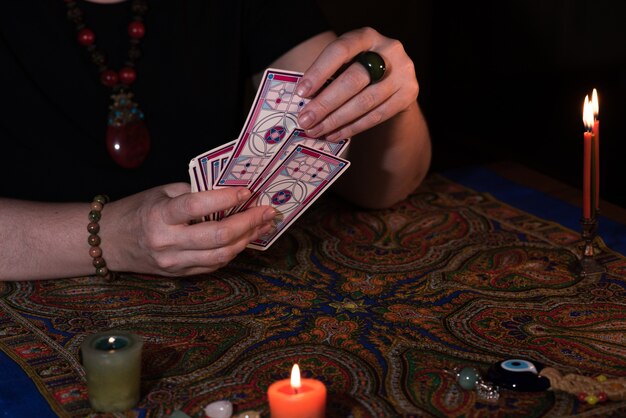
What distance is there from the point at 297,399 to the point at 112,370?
0.90 ft

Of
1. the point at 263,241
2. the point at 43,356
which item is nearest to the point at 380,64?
the point at 263,241

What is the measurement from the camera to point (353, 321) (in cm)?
155

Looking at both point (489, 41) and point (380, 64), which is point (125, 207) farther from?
point (489, 41)

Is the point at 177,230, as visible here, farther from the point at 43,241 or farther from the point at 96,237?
the point at 43,241

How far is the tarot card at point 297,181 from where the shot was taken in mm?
1628

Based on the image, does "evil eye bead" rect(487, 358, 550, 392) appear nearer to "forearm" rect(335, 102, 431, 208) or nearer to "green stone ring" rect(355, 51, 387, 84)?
"green stone ring" rect(355, 51, 387, 84)

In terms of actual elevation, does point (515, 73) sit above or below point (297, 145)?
above

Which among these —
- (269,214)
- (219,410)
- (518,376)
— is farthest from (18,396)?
(518,376)

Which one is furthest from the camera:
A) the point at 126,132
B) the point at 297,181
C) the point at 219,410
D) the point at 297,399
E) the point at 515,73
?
the point at 515,73

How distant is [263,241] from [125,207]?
0.27m

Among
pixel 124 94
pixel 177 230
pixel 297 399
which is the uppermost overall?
pixel 124 94

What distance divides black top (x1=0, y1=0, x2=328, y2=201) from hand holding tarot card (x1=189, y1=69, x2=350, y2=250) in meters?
0.45

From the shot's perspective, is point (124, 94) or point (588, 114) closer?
point (588, 114)

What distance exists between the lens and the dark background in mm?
2523
